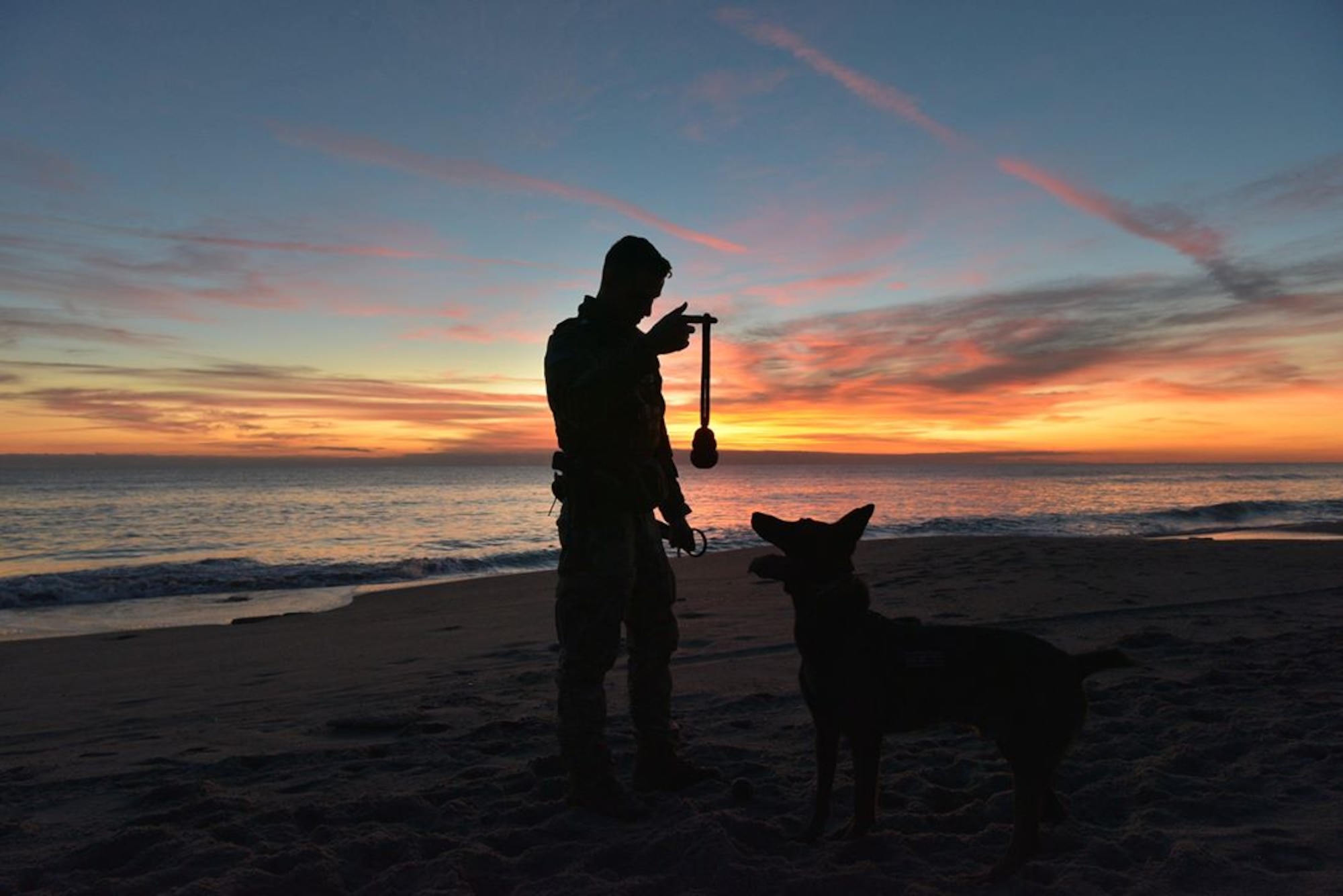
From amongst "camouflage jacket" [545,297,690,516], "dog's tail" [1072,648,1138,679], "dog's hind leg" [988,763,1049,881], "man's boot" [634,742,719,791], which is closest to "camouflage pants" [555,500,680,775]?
"camouflage jacket" [545,297,690,516]

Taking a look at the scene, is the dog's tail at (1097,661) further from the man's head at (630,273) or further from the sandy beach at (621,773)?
the man's head at (630,273)

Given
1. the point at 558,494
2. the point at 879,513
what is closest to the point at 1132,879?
the point at 558,494

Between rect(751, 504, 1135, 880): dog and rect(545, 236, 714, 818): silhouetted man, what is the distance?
887 mm

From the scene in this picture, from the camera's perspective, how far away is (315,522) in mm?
30984

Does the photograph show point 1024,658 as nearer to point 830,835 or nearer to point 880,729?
point 880,729

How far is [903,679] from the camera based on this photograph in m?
3.38

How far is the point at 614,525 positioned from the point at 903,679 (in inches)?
62.8

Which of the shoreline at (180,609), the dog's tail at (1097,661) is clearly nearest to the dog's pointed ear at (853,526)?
the dog's tail at (1097,661)

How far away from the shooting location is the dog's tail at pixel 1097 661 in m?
3.14

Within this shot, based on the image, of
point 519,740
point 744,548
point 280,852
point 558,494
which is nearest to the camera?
point 280,852

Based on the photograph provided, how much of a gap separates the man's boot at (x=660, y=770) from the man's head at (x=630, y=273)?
2.41 m

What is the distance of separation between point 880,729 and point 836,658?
37cm

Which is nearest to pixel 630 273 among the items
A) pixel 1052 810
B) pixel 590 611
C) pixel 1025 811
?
pixel 590 611

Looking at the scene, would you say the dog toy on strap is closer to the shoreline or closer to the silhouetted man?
the silhouetted man
